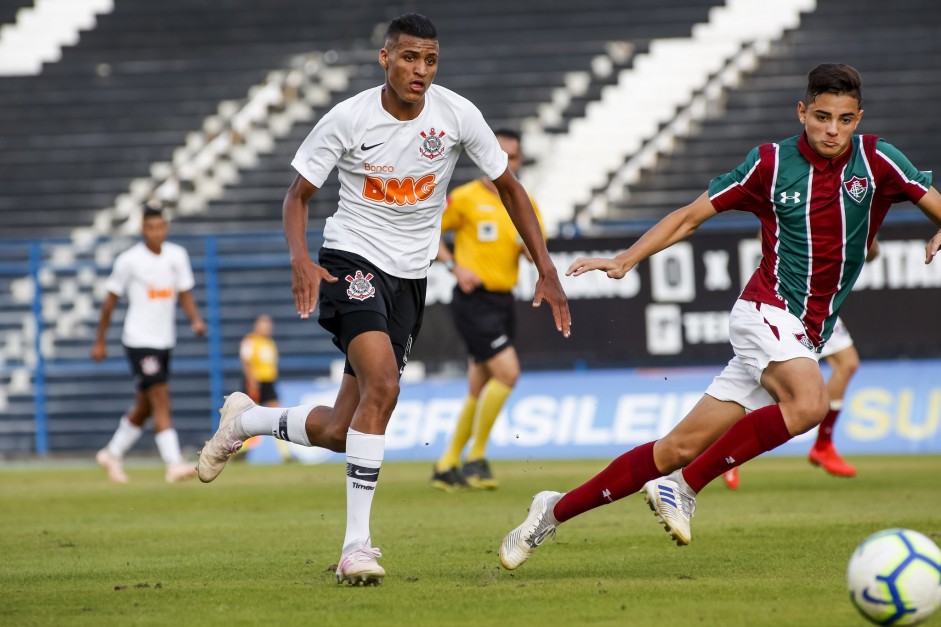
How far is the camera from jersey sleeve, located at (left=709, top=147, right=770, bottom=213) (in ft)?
20.4

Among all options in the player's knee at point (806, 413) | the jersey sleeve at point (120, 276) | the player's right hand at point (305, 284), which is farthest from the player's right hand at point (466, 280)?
the player's knee at point (806, 413)

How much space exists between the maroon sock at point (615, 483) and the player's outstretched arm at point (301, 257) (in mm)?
1405

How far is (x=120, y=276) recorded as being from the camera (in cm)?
1323

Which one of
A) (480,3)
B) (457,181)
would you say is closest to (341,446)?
(457,181)

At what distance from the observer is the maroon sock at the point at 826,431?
1117cm

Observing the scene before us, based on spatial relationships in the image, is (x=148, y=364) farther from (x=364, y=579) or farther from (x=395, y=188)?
(x=364, y=579)

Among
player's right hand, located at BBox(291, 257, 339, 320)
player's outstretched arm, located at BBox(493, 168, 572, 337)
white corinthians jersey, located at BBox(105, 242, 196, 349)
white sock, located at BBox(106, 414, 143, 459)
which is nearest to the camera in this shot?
player's right hand, located at BBox(291, 257, 339, 320)

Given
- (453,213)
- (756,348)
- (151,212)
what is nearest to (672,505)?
(756,348)

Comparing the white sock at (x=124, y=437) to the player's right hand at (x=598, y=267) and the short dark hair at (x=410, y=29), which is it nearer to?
the short dark hair at (x=410, y=29)

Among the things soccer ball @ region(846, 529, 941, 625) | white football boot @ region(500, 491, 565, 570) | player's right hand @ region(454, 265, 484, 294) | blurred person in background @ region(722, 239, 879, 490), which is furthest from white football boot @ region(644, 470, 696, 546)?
player's right hand @ region(454, 265, 484, 294)

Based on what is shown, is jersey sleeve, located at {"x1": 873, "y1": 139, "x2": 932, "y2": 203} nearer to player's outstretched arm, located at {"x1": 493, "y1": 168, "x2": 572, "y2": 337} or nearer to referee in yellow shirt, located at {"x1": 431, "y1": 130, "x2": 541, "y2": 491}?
player's outstretched arm, located at {"x1": 493, "y1": 168, "x2": 572, "y2": 337}

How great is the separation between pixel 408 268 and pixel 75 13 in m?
20.8

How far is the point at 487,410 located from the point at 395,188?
533cm

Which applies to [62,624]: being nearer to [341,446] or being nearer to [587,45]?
[341,446]
